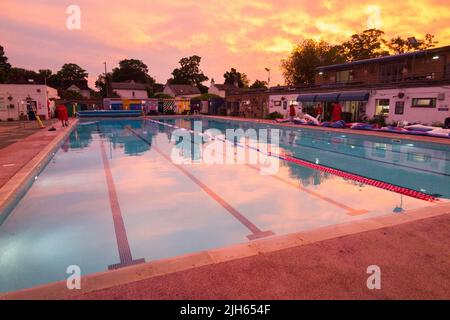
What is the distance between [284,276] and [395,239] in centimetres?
175

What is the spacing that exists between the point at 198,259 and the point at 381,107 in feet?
71.2

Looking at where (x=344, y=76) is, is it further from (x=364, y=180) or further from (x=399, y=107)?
(x=364, y=180)

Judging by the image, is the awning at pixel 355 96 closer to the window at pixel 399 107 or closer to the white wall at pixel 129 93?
the window at pixel 399 107

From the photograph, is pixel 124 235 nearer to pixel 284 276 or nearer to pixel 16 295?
pixel 16 295

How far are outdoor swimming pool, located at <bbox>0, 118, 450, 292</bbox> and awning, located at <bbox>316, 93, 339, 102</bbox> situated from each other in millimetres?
13346

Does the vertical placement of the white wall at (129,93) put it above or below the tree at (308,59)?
below

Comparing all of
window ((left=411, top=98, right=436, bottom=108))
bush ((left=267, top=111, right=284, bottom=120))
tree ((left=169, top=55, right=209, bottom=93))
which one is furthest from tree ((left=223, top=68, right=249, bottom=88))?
window ((left=411, top=98, right=436, bottom=108))

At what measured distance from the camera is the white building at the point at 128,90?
59.9 m

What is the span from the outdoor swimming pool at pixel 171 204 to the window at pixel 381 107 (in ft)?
33.8

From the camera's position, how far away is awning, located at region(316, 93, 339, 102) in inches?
926

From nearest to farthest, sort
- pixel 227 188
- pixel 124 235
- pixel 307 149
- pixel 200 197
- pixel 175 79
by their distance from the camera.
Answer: pixel 124 235 < pixel 200 197 < pixel 227 188 < pixel 307 149 < pixel 175 79

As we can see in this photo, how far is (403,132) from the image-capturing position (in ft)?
51.7

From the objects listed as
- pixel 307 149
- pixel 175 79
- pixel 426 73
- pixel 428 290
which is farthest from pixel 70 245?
pixel 175 79

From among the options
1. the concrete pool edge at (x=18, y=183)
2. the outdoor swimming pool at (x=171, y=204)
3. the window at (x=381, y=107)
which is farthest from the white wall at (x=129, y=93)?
the concrete pool edge at (x=18, y=183)
